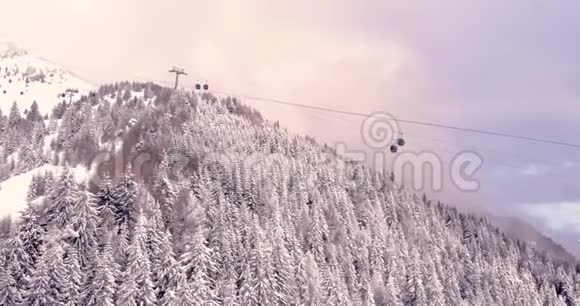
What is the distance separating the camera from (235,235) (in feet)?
313

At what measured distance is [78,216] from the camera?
84.8m

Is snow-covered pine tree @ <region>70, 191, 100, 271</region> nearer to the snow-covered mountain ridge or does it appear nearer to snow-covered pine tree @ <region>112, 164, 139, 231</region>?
the snow-covered mountain ridge

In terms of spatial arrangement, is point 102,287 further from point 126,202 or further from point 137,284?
point 126,202

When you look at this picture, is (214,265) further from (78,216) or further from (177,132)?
(177,132)

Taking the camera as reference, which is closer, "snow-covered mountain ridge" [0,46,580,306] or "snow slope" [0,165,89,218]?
"snow-covered mountain ridge" [0,46,580,306]

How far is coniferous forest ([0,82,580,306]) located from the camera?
74562 mm

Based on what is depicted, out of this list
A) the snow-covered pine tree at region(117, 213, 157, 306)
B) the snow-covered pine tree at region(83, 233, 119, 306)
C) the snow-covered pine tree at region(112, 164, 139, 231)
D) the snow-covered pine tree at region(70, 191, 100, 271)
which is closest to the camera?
the snow-covered pine tree at region(83, 233, 119, 306)

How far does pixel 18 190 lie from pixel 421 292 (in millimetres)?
104552

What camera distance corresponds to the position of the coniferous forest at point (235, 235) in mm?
74562

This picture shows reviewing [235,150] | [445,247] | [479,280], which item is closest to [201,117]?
[235,150]

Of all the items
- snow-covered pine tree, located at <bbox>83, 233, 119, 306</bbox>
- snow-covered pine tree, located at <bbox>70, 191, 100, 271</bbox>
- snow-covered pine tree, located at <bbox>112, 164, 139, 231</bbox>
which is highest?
snow-covered pine tree, located at <bbox>112, 164, 139, 231</bbox>

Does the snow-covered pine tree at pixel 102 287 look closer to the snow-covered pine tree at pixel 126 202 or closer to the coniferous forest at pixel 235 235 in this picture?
the coniferous forest at pixel 235 235

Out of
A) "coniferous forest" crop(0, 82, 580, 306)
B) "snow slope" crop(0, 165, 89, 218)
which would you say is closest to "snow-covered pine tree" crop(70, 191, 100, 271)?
"coniferous forest" crop(0, 82, 580, 306)

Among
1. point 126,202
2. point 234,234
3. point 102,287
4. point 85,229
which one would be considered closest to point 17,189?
point 126,202
